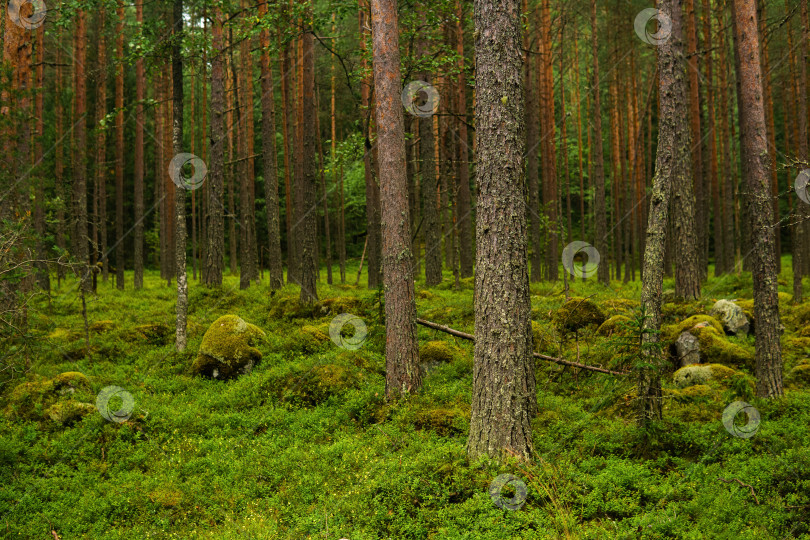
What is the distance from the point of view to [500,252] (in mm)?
6473

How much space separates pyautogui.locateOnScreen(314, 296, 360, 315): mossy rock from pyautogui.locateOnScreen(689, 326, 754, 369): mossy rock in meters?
7.79

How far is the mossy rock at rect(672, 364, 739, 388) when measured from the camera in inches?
348

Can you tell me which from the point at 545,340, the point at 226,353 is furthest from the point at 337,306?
the point at 545,340

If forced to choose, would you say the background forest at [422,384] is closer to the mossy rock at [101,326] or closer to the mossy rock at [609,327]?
the mossy rock at [609,327]

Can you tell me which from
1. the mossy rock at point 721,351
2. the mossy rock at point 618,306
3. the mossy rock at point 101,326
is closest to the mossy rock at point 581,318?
the mossy rock at point 618,306

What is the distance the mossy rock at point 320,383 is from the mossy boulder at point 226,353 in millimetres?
1457

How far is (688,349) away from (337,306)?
8112mm

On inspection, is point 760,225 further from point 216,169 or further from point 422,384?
point 216,169

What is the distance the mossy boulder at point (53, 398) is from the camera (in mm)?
8922

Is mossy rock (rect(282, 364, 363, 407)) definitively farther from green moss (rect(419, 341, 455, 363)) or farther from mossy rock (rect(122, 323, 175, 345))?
mossy rock (rect(122, 323, 175, 345))

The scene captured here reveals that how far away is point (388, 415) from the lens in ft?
27.2

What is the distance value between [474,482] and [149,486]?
14.5 feet

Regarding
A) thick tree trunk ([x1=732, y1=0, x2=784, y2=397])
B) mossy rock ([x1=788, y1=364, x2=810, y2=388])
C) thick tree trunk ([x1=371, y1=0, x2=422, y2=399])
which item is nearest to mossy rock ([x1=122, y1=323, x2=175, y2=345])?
thick tree trunk ([x1=371, y1=0, x2=422, y2=399])

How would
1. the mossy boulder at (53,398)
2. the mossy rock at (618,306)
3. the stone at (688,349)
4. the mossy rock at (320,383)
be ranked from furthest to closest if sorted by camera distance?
the mossy rock at (618,306) < the stone at (688,349) < the mossy rock at (320,383) < the mossy boulder at (53,398)
